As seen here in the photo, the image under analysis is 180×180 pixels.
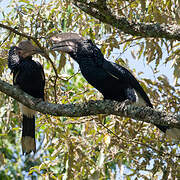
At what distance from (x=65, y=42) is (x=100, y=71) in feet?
1.41

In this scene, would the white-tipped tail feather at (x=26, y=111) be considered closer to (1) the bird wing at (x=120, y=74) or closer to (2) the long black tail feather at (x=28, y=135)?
(2) the long black tail feather at (x=28, y=135)

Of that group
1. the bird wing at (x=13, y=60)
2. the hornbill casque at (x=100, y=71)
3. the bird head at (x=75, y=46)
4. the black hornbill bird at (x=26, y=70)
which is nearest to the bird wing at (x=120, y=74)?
the hornbill casque at (x=100, y=71)

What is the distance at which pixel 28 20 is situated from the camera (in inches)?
142

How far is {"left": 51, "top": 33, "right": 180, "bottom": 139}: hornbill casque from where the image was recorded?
9.80 feet

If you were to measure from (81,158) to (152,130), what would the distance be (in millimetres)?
901

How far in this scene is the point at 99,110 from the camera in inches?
103

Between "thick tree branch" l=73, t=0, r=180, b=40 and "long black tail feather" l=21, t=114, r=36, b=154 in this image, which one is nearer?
"thick tree branch" l=73, t=0, r=180, b=40

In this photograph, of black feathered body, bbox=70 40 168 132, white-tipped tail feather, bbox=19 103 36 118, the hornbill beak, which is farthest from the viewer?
white-tipped tail feather, bbox=19 103 36 118

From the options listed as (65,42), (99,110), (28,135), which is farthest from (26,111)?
(99,110)

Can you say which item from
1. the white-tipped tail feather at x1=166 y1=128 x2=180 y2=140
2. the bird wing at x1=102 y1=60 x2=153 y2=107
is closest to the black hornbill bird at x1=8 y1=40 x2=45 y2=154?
the bird wing at x1=102 y1=60 x2=153 y2=107

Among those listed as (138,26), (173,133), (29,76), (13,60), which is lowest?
(173,133)

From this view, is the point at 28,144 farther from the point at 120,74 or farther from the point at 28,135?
the point at 120,74

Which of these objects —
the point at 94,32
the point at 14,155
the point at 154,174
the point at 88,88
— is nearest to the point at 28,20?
the point at 94,32

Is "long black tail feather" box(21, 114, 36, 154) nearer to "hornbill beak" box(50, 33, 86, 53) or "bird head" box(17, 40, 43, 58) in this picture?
"bird head" box(17, 40, 43, 58)
